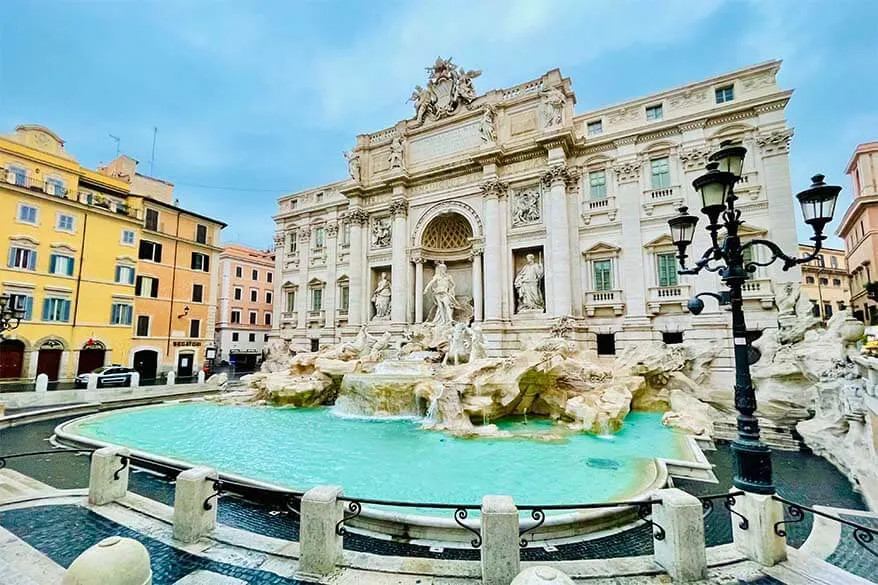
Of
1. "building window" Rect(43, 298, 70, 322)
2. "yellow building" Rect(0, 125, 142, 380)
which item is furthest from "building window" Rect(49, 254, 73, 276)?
"building window" Rect(43, 298, 70, 322)

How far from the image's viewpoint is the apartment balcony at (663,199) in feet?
53.7

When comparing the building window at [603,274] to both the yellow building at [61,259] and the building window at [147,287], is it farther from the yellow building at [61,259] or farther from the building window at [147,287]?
the building window at [147,287]

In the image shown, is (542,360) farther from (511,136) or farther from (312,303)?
(312,303)

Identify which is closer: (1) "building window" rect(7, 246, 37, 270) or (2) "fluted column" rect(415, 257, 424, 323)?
(1) "building window" rect(7, 246, 37, 270)

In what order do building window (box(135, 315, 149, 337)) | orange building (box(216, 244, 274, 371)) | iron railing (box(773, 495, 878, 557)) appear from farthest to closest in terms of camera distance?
1. orange building (box(216, 244, 274, 371))
2. building window (box(135, 315, 149, 337))
3. iron railing (box(773, 495, 878, 557))

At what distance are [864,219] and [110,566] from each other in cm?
3534

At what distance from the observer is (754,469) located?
148 inches

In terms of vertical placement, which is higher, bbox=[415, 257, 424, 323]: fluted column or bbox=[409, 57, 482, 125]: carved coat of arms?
bbox=[409, 57, 482, 125]: carved coat of arms

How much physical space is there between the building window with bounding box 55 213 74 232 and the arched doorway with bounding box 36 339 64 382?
5.90m

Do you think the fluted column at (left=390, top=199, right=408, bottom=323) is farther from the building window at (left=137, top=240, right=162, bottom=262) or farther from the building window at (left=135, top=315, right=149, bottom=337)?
the building window at (left=135, top=315, right=149, bottom=337)

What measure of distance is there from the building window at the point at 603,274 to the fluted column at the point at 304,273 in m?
18.2

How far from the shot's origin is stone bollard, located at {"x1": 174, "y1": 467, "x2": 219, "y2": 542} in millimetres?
3996

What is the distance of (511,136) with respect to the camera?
20.0 m

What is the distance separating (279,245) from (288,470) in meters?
23.7
